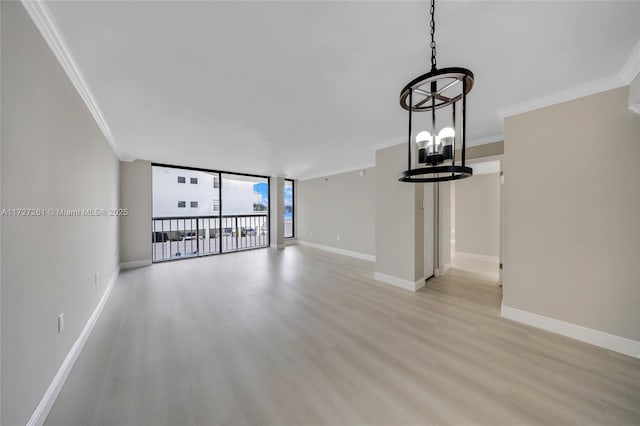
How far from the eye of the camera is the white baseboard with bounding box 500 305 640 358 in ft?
6.03

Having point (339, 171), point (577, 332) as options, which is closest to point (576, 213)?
point (577, 332)

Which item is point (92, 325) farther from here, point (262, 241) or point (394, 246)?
point (262, 241)

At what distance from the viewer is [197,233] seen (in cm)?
597

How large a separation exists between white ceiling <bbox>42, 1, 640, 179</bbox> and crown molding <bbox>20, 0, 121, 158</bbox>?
0.04 meters

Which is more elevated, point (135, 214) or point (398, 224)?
point (135, 214)

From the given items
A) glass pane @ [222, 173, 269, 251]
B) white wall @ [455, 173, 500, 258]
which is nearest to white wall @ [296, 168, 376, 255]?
glass pane @ [222, 173, 269, 251]

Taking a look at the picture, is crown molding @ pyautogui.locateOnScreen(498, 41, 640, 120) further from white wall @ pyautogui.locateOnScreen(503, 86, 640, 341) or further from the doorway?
the doorway

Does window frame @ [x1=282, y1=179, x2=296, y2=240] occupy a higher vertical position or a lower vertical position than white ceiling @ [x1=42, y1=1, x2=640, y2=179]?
lower

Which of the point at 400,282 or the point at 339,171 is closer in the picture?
the point at 400,282

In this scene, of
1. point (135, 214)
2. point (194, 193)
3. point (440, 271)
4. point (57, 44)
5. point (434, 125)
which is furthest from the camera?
point (194, 193)

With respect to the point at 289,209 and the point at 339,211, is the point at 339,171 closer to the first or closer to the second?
the point at 339,211

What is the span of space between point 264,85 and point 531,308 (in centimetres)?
365

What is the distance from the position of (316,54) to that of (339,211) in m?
4.54

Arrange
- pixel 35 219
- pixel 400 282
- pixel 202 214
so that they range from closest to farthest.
Result: pixel 35 219, pixel 400 282, pixel 202 214
